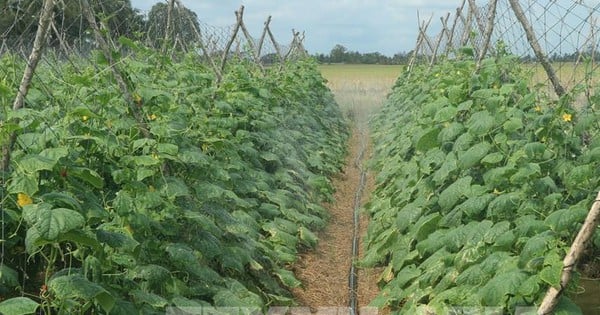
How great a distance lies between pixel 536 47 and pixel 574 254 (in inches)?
115

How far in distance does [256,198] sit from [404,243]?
1.69m

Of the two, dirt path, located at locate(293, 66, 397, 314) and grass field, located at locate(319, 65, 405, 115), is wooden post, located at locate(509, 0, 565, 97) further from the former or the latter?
grass field, located at locate(319, 65, 405, 115)

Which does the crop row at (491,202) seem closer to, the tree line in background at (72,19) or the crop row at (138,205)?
the crop row at (138,205)

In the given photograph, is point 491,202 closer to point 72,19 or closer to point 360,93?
point 72,19

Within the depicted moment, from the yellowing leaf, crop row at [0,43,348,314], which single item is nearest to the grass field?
crop row at [0,43,348,314]

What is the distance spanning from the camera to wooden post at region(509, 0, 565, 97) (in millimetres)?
5340

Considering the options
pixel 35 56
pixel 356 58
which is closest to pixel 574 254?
pixel 35 56

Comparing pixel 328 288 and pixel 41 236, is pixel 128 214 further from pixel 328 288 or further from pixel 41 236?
pixel 328 288

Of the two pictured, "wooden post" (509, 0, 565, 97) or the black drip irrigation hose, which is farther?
the black drip irrigation hose

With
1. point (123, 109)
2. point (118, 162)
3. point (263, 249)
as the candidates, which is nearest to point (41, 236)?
point (118, 162)

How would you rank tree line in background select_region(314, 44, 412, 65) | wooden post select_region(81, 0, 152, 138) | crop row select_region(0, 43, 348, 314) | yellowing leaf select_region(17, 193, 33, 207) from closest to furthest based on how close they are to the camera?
1. yellowing leaf select_region(17, 193, 33, 207)
2. crop row select_region(0, 43, 348, 314)
3. wooden post select_region(81, 0, 152, 138)
4. tree line in background select_region(314, 44, 412, 65)

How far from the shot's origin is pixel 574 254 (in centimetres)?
296

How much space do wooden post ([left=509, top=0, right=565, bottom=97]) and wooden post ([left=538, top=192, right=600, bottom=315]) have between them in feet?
8.19

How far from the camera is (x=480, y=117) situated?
5.04 m
